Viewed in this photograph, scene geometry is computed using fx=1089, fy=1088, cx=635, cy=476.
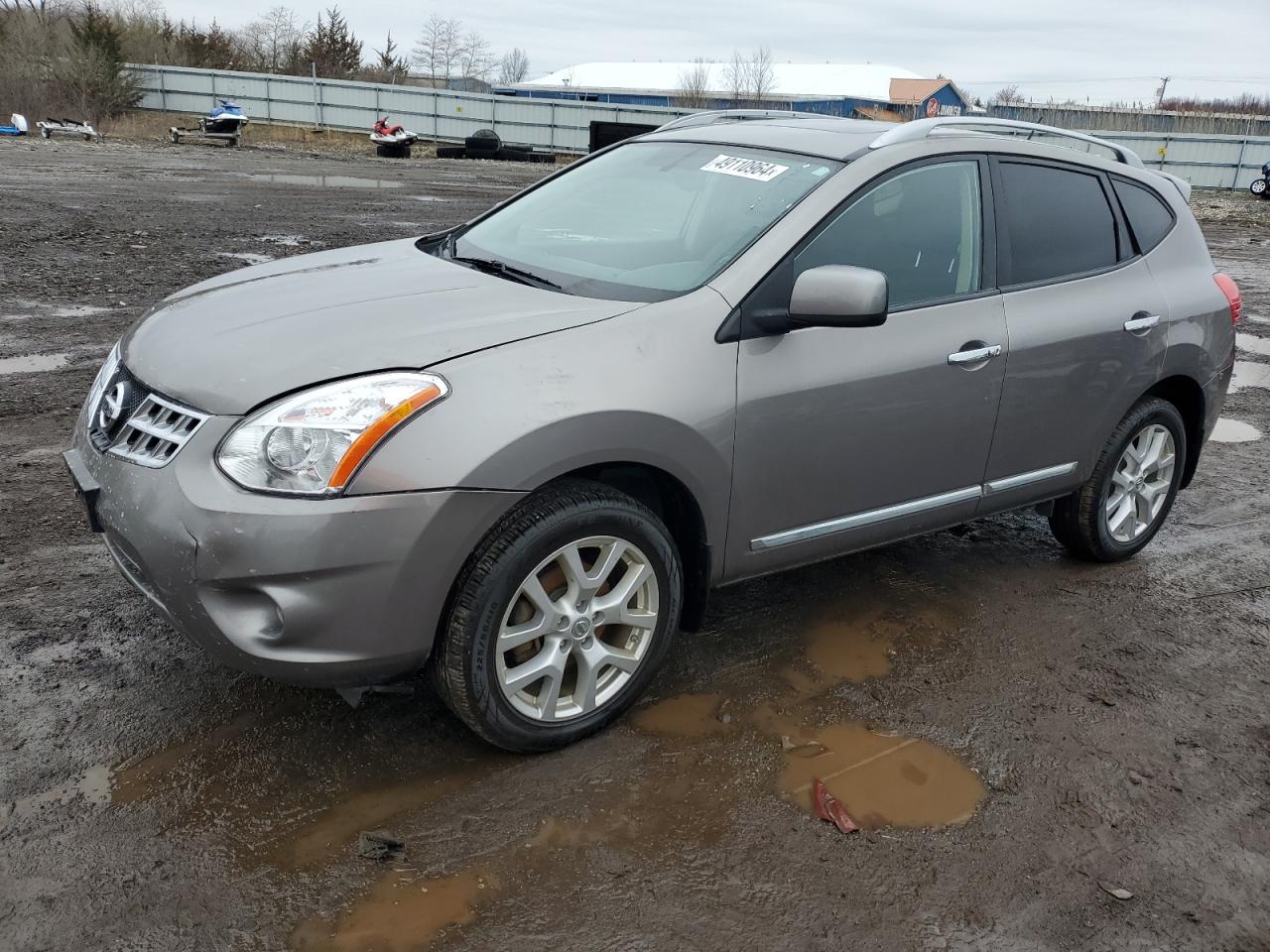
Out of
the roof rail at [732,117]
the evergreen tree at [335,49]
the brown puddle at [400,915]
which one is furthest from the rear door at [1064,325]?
the evergreen tree at [335,49]

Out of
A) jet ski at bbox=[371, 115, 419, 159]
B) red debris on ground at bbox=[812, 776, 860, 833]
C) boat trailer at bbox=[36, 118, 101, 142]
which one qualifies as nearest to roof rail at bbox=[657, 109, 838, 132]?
red debris on ground at bbox=[812, 776, 860, 833]

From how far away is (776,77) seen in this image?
78062 millimetres

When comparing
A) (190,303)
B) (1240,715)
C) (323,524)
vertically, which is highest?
(190,303)

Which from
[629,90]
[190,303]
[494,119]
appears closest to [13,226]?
[190,303]

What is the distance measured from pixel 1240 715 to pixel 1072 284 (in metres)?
1.69

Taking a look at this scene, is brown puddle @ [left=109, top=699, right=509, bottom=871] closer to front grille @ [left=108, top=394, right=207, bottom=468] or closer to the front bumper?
the front bumper

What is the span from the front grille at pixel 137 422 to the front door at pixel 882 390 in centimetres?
155

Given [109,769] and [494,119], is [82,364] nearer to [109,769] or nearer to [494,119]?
[109,769]

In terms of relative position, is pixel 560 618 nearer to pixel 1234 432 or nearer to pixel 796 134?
pixel 796 134

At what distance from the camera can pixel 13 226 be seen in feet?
38.5

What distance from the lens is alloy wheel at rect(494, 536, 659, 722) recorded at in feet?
9.87

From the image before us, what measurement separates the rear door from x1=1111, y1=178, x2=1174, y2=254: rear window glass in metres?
0.08

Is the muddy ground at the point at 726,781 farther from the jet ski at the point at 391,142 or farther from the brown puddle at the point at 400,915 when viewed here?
the jet ski at the point at 391,142

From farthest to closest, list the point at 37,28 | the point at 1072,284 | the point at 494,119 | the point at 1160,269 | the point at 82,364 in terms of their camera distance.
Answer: the point at 37,28
the point at 494,119
the point at 82,364
the point at 1160,269
the point at 1072,284
